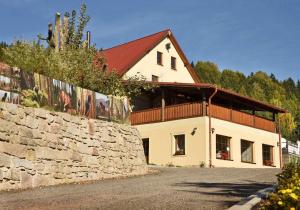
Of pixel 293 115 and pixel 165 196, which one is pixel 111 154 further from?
pixel 293 115

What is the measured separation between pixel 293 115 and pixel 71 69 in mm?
79364

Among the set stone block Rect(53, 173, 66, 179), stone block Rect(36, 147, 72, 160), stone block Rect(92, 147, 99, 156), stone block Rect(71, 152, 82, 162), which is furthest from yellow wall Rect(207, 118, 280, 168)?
stone block Rect(53, 173, 66, 179)

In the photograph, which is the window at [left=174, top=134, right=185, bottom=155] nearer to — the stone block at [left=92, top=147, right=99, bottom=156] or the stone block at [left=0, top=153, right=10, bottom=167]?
the stone block at [left=92, top=147, right=99, bottom=156]

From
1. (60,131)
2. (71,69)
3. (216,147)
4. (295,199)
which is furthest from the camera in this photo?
(216,147)

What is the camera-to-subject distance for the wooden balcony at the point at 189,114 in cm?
2864

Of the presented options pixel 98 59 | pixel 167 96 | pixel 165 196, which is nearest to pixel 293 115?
pixel 167 96

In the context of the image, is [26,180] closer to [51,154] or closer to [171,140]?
[51,154]

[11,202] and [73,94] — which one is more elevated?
[73,94]

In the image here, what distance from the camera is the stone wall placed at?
1445 centimetres

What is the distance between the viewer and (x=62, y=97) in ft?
58.7

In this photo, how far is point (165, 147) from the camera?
29422 mm

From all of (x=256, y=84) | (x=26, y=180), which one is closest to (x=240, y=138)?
(x=26, y=180)

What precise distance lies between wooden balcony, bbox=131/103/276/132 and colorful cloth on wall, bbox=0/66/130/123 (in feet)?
23.5

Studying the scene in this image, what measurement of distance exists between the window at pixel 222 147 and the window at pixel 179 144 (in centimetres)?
205
